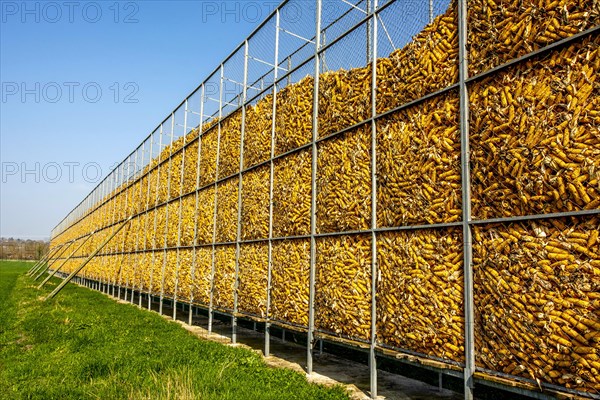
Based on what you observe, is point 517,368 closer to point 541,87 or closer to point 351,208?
point 541,87

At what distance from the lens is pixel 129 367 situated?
6.54 metres

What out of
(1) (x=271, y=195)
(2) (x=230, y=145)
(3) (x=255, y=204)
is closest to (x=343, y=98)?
(1) (x=271, y=195)

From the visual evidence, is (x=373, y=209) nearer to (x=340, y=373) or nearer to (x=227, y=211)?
(x=340, y=373)

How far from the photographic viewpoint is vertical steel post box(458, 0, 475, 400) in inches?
172

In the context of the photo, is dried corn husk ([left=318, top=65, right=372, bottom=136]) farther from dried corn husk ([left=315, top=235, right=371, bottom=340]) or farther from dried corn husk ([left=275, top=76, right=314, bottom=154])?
dried corn husk ([left=315, top=235, right=371, bottom=340])

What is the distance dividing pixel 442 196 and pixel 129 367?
A: 4.86 metres

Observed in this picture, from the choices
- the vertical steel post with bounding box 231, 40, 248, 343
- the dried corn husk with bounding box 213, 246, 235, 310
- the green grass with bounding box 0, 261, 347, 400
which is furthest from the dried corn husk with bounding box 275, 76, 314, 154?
the green grass with bounding box 0, 261, 347, 400

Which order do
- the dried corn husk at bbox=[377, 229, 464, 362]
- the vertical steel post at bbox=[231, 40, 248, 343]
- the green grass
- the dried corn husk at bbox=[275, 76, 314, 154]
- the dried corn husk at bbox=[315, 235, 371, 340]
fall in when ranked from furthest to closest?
the vertical steel post at bbox=[231, 40, 248, 343] → the dried corn husk at bbox=[275, 76, 314, 154] → the dried corn husk at bbox=[315, 235, 371, 340] → the green grass → the dried corn husk at bbox=[377, 229, 464, 362]

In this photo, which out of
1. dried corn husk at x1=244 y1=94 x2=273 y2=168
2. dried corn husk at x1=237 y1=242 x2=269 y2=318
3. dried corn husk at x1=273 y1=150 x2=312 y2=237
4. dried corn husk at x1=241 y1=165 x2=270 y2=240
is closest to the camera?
dried corn husk at x1=273 y1=150 x2=312 y2=237

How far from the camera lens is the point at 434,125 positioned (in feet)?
16.5

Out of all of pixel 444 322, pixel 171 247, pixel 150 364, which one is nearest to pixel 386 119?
pixel 444 322

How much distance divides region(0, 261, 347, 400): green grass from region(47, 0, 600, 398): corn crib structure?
37.7 inches

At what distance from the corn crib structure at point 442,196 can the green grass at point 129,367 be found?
37.7 inches

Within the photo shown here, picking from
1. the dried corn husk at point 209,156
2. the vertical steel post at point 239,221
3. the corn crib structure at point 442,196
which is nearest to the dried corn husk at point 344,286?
the corn crib structure at point 442,196
